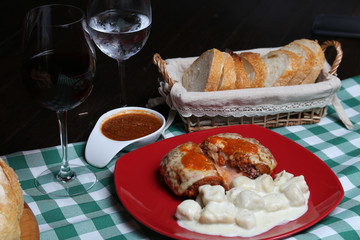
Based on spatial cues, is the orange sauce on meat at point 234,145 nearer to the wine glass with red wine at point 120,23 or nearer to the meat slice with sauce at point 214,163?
the meat slice with sauce at point 214,163

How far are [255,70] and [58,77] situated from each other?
101 cm

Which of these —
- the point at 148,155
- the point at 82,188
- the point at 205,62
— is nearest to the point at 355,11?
the point at 205,62

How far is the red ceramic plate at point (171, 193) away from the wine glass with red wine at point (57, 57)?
1.14 feet

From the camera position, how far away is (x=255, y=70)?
2.18 metres

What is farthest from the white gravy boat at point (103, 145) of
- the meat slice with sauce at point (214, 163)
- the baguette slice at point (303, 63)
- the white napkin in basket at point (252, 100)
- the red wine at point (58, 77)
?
the baguette slice at point (303, 63)

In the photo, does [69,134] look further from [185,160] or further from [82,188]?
[185,160]

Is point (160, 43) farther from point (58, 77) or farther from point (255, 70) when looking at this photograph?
point (58, 77)

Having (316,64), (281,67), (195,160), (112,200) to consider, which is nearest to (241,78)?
(281,67)

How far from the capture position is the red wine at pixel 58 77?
56.7 inches

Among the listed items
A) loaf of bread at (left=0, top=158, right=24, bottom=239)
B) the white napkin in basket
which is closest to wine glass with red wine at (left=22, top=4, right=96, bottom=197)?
loaf of bread at (left=0, top=158, right=24, bottom=239)

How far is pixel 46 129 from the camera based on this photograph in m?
2.16

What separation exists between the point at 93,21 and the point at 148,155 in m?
0.60

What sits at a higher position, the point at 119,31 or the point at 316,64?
the point at 119,31

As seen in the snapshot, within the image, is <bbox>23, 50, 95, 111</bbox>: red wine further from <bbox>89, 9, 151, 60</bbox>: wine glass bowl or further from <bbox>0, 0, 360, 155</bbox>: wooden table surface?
<bbox>0, 0, 360, 155</bbox>: wooden table surface
